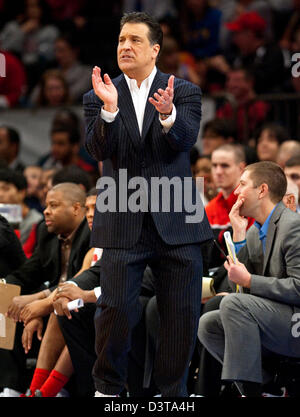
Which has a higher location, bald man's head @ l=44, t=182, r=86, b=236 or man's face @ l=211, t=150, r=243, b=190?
man's face @ l=211, t=150, r=243, b=190

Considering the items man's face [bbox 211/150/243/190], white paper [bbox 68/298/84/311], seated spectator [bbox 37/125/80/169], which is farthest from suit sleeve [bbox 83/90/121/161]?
seated spectator [bbox 37/125/80/169]

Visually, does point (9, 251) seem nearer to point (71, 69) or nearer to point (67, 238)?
point (67, 238)

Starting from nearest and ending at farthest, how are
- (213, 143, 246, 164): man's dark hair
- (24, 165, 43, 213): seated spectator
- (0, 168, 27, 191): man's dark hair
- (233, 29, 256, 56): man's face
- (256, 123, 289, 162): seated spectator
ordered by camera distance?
(213, 143, 246, 164): man's dark hair
(0, 168, 27, 191): man's dark hair
(256, 123, 289, 162): seated spectator
(24, 165, 43, 213): seated spectator
(233, 29, 256, 56): man's face

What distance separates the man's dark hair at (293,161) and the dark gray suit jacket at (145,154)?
185cm

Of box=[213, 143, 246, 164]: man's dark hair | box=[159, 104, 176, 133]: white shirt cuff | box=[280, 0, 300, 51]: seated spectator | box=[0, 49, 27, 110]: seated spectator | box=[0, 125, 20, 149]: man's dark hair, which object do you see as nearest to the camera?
box=[159, 104, 176, 133]: white shirt cuff

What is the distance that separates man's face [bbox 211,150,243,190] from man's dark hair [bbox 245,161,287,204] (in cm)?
112

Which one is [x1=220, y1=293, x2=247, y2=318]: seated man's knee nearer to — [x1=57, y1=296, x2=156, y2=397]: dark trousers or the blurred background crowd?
[x1=57, y1=296, x2=156, y2=397]: dark trousers

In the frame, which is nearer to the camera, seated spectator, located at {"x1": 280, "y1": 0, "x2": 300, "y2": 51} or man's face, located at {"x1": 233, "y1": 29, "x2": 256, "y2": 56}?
man's face, located at {"x1": 233, "y1": 29, "x2": 256, "y2": 56}

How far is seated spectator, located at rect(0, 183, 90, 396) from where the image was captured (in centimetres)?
492

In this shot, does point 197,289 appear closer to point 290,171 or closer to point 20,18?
point 290,171

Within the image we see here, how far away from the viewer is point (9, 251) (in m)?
5.21

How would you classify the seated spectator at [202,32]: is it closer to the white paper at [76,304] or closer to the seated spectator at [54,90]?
the seated spectator at [54,90]

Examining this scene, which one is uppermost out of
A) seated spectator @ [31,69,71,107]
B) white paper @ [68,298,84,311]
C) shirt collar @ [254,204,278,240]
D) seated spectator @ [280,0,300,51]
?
seated spectator @ [280,0,300,51]

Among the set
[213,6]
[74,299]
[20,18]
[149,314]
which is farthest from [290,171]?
[20,18]
